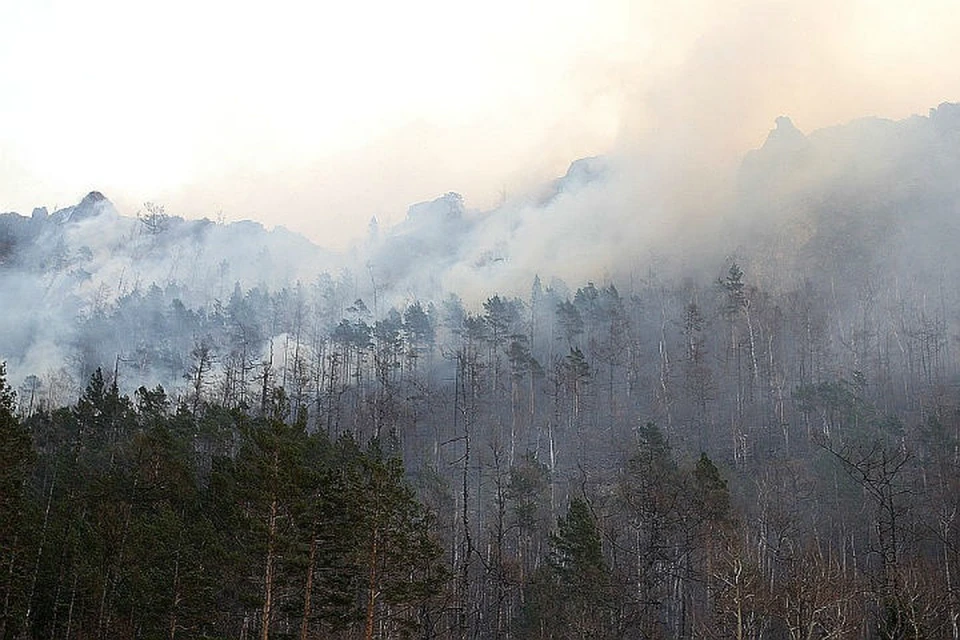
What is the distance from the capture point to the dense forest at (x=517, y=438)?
27422mm

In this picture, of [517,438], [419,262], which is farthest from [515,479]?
[419,262]

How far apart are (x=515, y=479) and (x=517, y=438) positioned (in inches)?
1060

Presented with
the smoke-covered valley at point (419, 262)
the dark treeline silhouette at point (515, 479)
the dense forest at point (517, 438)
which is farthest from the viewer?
the smoke-covered valley at point (419, 262)

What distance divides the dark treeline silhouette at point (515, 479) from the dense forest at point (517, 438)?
30 centimetres

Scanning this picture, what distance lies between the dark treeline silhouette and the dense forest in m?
0.30

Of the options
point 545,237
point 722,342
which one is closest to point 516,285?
point 545,237

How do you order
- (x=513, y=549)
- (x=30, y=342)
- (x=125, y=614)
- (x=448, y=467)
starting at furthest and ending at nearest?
(x=30, y=342) < (x=448, y=467) < (x=513, y=549) < (x=125, y=614)

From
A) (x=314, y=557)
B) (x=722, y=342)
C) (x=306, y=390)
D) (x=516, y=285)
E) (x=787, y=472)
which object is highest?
(x=516, y=285)

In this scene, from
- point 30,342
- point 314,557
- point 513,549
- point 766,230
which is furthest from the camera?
point 766,230

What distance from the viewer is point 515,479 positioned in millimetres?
53094

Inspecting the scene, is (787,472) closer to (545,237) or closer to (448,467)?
(448,467)

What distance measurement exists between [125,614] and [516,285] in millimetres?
99692

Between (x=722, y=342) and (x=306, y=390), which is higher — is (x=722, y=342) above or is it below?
above

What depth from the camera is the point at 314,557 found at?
26.1 metres
